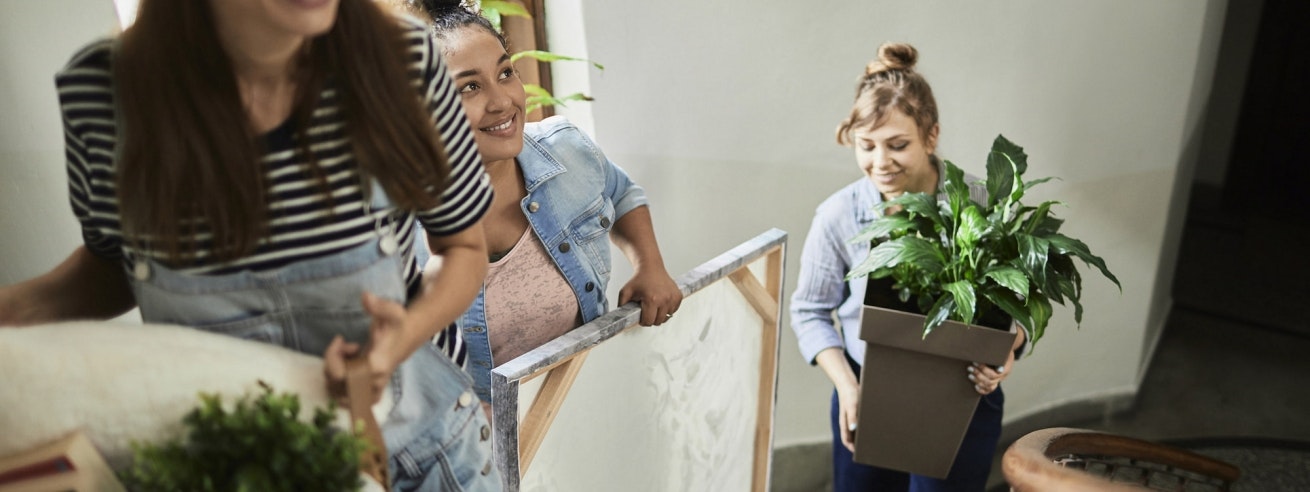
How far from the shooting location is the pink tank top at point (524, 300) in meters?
1.28

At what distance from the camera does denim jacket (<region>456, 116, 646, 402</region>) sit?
4.18ft

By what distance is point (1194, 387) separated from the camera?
117 inches

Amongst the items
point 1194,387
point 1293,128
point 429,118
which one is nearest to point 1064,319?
point 1194,387

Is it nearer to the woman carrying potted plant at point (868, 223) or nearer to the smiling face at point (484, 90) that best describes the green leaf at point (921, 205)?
the woman carrying potted plant at point (868, 223)

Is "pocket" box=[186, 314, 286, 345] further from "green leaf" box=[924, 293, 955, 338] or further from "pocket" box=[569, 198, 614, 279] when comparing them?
"green leaf" box=[924, 293, 955, 338]

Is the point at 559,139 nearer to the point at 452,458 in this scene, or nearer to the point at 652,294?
the point at 652,294

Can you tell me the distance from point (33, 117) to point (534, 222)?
2.22 feet

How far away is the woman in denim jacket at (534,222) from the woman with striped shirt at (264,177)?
1.14 feet

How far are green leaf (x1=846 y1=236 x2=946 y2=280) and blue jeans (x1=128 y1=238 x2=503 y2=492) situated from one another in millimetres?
799

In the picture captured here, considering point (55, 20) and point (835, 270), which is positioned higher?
point (55, 20)

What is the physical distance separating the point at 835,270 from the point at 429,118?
1.09 metres

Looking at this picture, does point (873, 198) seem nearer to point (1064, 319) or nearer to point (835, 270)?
point (835, 270)

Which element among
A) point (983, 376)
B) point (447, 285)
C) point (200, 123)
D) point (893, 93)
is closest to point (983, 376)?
point (983, 376)

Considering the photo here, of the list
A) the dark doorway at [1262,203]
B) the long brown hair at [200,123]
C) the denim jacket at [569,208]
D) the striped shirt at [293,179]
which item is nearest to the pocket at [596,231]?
the denim jacket at [569,208]
